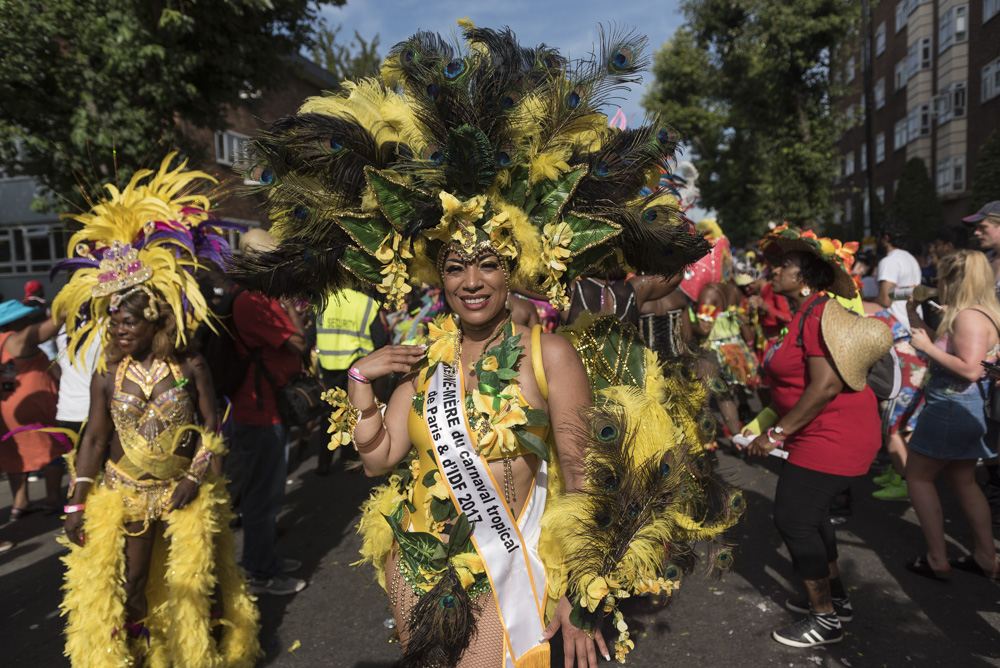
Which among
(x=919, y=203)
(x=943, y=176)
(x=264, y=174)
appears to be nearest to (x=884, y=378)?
(x=264, y=174)

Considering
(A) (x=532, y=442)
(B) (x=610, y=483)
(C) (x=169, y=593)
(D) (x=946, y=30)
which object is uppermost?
(D) (x=946, y=30)

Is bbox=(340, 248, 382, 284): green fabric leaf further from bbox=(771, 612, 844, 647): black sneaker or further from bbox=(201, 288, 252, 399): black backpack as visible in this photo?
bbox=(771, 612, 844, 647): black sneaker

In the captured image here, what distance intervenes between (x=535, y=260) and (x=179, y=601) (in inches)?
91.9

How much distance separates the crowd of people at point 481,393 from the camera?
2.05m

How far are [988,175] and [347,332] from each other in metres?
17.7

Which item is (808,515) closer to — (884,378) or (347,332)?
(884,378)

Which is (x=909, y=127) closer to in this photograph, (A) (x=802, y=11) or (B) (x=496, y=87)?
(A) (x=802, y=11)

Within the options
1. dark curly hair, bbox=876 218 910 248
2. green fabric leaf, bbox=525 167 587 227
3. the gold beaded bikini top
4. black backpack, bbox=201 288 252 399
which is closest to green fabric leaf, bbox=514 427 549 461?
green fabric leaf, bbox=525 167 587 227

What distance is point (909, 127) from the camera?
1065 inches

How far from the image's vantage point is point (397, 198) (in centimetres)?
212

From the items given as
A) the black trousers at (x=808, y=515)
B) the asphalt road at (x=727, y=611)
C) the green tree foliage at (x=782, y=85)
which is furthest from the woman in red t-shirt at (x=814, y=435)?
the green tree foliage at (x=782, y=85)

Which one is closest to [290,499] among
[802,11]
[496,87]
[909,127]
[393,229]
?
[393,229]

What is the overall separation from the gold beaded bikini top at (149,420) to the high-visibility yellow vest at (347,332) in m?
2.57

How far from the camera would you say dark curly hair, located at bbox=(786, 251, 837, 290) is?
339 cm
